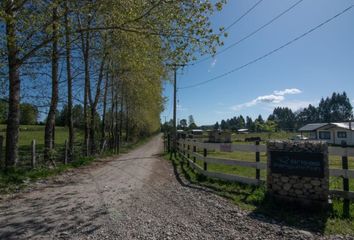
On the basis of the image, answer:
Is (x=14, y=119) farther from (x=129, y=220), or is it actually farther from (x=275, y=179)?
(x=275, y=179)

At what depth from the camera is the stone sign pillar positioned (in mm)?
5660

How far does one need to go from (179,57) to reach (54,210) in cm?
570

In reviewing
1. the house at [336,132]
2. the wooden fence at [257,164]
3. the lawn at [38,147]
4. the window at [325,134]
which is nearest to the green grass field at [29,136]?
the lawn at [38,147]

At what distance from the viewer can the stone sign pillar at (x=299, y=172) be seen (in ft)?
18.6

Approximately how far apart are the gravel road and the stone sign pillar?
39.1 inches

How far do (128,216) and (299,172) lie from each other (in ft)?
11.6

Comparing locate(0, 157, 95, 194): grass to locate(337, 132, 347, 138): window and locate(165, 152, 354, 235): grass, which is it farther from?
locate(337, 132, 347, 138): window

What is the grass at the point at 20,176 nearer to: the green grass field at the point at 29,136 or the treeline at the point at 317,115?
the green grass field at the point at 29,136

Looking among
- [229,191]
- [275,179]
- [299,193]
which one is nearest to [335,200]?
[299,193]

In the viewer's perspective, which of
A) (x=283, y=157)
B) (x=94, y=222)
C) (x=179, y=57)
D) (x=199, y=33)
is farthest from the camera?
(x=179, y=57)

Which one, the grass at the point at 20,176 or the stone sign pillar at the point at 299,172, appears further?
the grass at the point at 20,176

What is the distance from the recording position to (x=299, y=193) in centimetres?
585

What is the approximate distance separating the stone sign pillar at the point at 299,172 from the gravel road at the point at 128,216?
3.26ft

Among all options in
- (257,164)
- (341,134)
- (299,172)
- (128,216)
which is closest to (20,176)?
(128,216)
